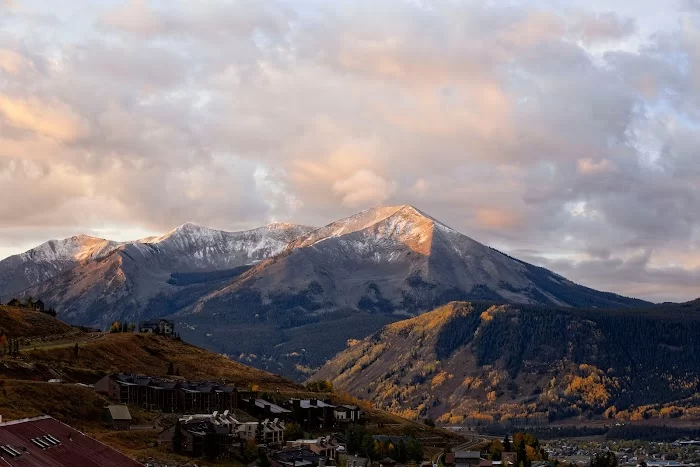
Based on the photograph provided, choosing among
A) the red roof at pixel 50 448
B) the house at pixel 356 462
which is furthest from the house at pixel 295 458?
the red roof at pixel 50 448

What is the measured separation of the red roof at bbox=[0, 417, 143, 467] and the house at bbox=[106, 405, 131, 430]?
170 ft

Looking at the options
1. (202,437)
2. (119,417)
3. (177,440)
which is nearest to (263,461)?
(202,437)

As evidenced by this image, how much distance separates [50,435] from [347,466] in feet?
246

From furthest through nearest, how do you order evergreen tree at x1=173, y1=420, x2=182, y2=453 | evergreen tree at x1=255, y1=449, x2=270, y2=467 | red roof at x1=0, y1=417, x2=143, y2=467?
evergreen tree at x1=173, y1=420, x2=182, y2=453, evergreen tree at x1=255, y1=449, x2=270, y2=467, red roof at x1=0, y1=417, x2=143, y2=467

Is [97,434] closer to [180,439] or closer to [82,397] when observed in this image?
[180,439]

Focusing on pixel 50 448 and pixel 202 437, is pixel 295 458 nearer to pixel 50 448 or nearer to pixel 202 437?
pixel 202 437

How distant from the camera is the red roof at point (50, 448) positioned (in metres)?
106

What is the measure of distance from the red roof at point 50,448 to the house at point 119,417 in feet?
170

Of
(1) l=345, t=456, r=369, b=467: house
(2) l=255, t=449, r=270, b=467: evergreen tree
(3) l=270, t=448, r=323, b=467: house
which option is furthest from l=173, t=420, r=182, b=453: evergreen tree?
(1) l=345, t=456, r=369, b=467: house

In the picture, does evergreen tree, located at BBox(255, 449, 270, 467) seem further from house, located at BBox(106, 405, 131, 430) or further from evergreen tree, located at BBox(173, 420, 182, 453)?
house, located at BBox(106, 405, 131, 430)

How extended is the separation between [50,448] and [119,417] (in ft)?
238

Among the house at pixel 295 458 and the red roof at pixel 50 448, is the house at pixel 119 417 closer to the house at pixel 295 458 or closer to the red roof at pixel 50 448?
the house at pixel 295 458

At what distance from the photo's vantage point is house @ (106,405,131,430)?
187 metres

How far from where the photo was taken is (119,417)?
18875 centimetres
